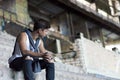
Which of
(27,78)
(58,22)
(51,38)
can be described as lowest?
(27,78)

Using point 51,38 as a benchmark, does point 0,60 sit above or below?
below

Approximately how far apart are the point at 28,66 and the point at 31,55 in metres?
0.19

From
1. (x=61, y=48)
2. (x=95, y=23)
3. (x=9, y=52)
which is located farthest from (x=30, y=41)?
(x=95, y=23)

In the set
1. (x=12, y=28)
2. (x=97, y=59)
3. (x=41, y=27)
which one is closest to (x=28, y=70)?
(x=41, y=27)

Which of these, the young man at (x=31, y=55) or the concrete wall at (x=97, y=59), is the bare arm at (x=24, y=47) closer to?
the young man at (x=31, y=55)

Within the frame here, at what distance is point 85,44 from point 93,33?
818cm

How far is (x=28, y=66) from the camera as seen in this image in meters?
4.63

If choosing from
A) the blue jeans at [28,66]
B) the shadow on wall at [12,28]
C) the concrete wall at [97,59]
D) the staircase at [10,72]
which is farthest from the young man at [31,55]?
the shadow on wall at [12,28]

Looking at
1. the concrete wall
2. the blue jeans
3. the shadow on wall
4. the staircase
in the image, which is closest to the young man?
the blue jeans

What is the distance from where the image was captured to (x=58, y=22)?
18547mm

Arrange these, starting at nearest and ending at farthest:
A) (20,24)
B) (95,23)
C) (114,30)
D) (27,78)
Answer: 1. (27,78)
2. (20,24)
3. (95,23)
4. (114,30)

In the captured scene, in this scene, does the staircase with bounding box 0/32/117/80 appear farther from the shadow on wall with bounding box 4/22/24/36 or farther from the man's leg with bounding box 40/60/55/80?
the shadow on wall with bounding box 4/22/24/36

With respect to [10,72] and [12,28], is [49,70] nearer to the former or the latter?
[10,72]

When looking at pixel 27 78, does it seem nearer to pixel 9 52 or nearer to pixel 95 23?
pixel 9 52
